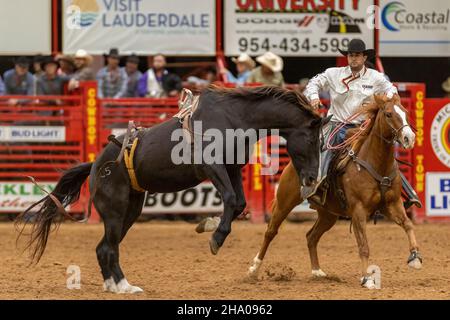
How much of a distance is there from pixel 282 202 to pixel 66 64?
5994 millimetres

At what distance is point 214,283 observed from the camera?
9.16 m

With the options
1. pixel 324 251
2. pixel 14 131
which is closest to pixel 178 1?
pixel 14 131

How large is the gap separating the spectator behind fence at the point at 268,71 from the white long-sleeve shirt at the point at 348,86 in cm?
471

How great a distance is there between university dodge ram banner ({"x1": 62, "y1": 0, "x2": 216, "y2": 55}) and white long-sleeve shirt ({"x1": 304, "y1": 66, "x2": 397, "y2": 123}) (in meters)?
5.35

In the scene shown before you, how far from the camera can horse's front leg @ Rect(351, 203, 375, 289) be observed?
849 centimetres

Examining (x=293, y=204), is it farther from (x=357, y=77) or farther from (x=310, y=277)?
(x=357, y=77)

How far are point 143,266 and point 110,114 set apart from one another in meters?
4.02

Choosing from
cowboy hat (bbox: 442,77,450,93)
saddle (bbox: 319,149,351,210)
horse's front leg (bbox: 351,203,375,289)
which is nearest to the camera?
horse's front leg (bbox: 351,203,375,289)

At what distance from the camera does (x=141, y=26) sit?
14398 mm

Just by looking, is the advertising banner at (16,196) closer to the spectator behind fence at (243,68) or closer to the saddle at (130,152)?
the spectator behind fence at (243,68)

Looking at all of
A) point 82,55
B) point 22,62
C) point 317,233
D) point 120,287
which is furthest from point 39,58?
point 120,287

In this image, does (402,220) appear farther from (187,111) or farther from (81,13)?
(81,13)

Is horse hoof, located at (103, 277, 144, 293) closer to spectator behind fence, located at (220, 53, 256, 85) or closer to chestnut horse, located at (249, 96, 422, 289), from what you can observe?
chestnut horse, located at (249, 96, 422, 289)

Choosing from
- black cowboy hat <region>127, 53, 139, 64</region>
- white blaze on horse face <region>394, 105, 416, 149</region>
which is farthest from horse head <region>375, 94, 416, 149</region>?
black cowboy hat <region>127, 53, 139, 64</region>
